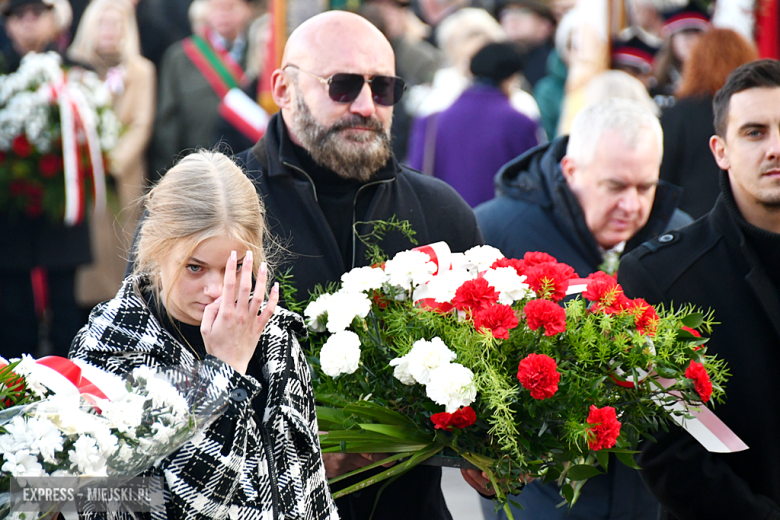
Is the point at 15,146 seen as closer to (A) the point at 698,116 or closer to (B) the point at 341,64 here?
(B) the point at 341,64

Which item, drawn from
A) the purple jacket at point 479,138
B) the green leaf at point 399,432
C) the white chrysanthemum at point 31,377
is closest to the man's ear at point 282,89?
the green leaf at point 399,432

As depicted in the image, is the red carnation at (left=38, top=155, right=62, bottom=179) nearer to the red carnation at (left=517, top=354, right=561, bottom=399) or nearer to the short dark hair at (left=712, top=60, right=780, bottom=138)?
the short dark hair at (left=712, top=60, right=780, bottom=138)

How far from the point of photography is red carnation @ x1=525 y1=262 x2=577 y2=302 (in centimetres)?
280

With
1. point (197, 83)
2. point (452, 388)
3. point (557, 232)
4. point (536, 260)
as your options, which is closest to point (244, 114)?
point (197, 83)

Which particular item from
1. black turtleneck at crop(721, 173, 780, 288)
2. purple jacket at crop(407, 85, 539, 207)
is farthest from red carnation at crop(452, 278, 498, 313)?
purple jacket at crop(407, 85, 539, 207)

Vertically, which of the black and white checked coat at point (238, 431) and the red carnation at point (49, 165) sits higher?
the black and white checked coat at point (238, 431)

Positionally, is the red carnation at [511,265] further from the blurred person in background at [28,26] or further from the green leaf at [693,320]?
the blurred person in background at [28,26]

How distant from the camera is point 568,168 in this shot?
4.18 meters

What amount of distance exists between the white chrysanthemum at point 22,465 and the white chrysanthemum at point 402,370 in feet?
3.28

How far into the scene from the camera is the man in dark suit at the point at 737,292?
2977mm

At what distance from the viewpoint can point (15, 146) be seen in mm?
6512

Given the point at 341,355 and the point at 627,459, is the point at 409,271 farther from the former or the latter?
the point at 627,459

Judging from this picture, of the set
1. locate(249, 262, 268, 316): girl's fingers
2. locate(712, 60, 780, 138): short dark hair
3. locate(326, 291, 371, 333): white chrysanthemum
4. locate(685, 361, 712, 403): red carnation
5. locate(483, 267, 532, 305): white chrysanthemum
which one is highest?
locate(712, 60, 780, 138): short dark hair

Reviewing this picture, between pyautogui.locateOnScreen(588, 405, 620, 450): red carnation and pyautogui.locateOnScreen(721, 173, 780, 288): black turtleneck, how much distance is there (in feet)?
3.27
